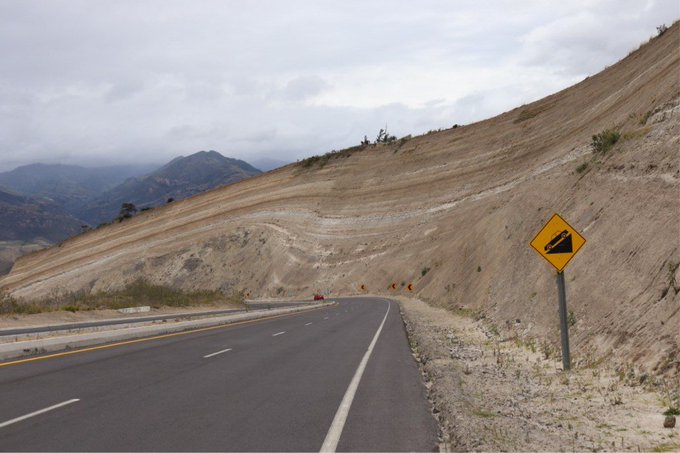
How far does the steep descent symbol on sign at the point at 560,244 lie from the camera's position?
38.0ft

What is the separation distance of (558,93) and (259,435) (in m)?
67.7

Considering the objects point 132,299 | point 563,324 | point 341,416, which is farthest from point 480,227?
point 341,416

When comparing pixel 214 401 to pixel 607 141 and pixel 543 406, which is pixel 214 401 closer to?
pixel 543 406

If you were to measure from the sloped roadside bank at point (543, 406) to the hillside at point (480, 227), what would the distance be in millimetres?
941

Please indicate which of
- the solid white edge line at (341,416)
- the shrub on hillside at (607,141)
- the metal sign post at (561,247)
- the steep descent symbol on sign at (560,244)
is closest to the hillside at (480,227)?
the shrub on hillside at (607,141)

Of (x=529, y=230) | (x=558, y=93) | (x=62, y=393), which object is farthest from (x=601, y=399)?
(x=558, y=93)

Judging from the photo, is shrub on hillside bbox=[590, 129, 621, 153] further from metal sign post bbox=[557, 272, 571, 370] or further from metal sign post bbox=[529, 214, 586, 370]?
metal sign post bbox=[557, 272, 571, 370]

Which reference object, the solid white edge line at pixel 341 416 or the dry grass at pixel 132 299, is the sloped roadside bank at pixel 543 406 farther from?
the dry grass at pixel 132 299

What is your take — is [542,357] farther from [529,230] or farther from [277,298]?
[277,298]

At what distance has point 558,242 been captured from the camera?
11742 millimetres

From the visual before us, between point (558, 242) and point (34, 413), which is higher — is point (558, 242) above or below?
above

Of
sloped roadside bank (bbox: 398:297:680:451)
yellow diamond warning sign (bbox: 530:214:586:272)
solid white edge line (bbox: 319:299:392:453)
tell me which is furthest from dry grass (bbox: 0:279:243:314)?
yellow diamond warning sign (bbox: 530:214:586:272)

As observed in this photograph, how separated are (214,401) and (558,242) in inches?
281

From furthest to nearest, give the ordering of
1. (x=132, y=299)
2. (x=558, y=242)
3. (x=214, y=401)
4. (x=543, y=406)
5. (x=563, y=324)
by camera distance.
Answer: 1. (x=132, y=299)
2. (x=558, y=242)
3. (x=563, y=324)
4. (x=214, y=401)
5. (x=543, y=406)
